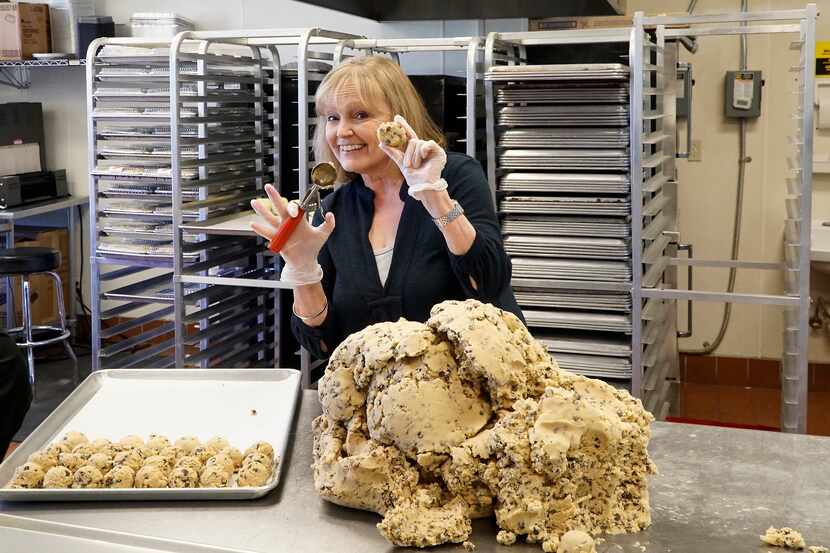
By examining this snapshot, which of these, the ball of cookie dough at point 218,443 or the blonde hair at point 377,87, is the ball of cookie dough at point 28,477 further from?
the blonde hair at point 377,87

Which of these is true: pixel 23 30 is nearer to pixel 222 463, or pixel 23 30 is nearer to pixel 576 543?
pixel 222 463

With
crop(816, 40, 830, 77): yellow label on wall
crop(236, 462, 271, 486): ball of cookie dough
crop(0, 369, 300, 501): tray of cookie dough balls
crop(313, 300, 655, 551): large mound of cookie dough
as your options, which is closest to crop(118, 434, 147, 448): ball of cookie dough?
crop(0, 369, 300, 501): tray of cookie dough balls

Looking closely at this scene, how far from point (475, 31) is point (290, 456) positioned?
331cm

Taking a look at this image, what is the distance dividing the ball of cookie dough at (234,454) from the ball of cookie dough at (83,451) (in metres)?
0.21

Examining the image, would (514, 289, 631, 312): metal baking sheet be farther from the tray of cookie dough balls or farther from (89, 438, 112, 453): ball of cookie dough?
(89, 438, 112, 453): ball of cookie dough

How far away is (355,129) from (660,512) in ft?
3.56

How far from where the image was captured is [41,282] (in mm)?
5816

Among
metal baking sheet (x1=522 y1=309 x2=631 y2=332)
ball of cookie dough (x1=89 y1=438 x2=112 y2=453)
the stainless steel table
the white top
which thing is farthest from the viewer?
the stainless steel table

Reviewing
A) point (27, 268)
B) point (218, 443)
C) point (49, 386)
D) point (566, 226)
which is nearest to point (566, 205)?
point (566, 226)

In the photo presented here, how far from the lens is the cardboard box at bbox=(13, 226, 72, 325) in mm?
5789

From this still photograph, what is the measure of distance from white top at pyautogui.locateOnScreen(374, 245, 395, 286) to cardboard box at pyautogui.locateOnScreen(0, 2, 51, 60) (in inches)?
158

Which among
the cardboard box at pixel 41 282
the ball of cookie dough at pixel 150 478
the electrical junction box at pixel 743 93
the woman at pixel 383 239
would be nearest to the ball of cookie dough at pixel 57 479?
the ball of cookie dough at pixel 150 478

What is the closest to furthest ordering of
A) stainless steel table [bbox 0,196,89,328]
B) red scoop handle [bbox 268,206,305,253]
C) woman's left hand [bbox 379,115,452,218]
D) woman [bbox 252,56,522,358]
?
red scoop handle [bbox 268,206,305,253] < woman's left hand [bbox 379,115,452,218] < woman [bbox 252,56,522,358] < stainless steel table [bbox 0,196,89,328]

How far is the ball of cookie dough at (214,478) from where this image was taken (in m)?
1.52
